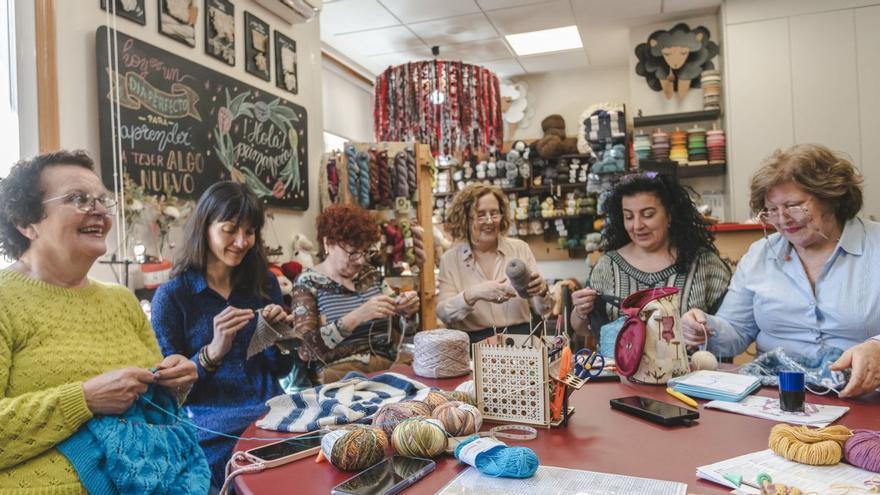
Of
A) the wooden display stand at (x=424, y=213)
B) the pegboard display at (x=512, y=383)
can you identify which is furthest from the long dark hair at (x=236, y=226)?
the wooden display stand at (x=424, y=213)

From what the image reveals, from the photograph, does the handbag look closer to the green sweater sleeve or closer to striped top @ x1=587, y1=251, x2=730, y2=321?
striped top @ x1=587, y1=251, x2=730, y2=321

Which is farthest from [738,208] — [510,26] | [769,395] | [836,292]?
[769,395]

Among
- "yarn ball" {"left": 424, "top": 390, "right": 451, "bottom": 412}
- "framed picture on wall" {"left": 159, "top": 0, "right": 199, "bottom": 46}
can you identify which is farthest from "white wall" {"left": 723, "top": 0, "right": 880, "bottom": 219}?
"yarn ball" {"left": 424, "top": 390, "right": 451, "bottom": 412}

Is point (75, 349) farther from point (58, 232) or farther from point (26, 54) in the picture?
point (26, 54)

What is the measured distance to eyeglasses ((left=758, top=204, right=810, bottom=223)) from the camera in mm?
1739

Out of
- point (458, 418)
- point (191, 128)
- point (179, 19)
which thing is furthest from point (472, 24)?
point (458, 418)

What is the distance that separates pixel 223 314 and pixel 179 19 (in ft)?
5.45

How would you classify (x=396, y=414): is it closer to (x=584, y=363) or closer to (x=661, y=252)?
(x=584, y=363)

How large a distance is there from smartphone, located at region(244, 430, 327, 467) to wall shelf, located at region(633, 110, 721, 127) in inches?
179

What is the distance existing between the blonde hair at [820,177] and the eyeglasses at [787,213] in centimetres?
5

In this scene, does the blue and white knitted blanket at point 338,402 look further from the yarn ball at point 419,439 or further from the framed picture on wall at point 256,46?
the framed picture on wall at point 256,46

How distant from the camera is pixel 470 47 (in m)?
5.37

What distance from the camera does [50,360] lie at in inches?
48.9

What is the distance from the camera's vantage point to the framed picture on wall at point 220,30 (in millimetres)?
2867
